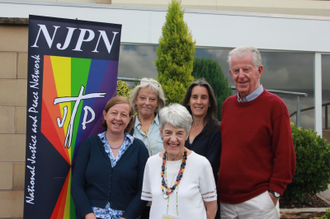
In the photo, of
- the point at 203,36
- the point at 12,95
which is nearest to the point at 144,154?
the point at 12,95

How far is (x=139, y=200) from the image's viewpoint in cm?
213

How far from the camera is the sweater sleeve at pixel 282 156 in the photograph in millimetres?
1976

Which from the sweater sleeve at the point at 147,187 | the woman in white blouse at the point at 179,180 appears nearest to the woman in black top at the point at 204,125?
the woman in white blouse at the point at 179,180

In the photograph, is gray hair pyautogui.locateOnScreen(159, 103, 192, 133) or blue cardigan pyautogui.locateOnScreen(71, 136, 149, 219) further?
blue cardigan pyautogui.locateOnScreen(71, 136, 149, 219)

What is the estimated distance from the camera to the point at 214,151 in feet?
7.61

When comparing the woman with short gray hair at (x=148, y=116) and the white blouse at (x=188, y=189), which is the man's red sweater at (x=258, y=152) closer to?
the white blouse at (x=188, y=189)

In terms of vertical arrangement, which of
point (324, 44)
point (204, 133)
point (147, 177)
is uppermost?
point (324, 44)

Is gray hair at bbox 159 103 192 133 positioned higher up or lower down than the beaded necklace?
higher up

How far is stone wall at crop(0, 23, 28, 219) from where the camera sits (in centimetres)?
337

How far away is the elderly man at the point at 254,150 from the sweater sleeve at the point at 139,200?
680 millimetres

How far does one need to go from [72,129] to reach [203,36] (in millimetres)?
5358

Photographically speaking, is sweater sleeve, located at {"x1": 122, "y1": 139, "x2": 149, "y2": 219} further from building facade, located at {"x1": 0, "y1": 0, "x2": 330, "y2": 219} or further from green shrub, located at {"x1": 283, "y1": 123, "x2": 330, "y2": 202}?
building facade, located at {"x1": 0, "y1": 0, "x2": 330, "y2": 219}

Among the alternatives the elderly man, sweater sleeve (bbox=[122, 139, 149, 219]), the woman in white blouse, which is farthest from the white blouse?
the elderly man

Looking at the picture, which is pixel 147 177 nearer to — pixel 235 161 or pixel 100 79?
pixel 235 161
